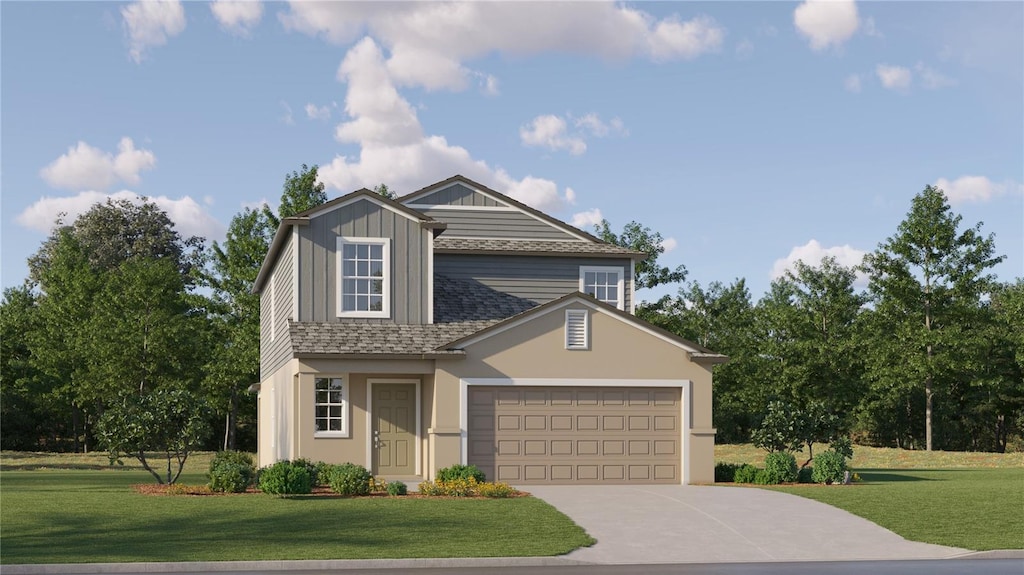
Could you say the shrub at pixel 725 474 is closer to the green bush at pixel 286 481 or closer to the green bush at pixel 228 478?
the green bush at pixel 286 481

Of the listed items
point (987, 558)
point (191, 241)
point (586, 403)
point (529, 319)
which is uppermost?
point (191, 241)

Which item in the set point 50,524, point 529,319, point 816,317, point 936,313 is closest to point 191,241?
point 816,317

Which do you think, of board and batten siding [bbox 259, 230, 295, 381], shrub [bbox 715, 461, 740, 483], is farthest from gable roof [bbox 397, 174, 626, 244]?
shrub [bbox 715, 461, 740, 483]

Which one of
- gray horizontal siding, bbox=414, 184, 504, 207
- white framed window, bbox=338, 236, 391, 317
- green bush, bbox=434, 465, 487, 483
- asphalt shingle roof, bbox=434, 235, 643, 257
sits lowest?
green bush, bbox=434, 465, 487, 483

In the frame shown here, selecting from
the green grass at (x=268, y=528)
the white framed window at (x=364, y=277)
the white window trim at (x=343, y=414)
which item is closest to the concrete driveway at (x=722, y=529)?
the green grass at (x=268, y=528)

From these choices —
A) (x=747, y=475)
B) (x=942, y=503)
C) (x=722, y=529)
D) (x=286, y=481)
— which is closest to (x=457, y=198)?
(x=747, y=475)

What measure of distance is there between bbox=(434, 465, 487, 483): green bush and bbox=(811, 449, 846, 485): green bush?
8156mm

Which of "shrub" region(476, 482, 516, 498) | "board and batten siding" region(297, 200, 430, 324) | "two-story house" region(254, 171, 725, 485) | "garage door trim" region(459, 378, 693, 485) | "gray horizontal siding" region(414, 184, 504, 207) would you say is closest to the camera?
"shrub" region(476, 482, 516, 498)

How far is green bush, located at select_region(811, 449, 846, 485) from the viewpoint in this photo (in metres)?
27.1

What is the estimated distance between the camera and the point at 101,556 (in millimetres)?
15438

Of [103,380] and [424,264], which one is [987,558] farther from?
[103,380]

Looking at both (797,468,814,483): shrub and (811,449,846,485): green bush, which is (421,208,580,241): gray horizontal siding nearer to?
(797,468,814,483): shrub

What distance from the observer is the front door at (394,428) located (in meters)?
28.1

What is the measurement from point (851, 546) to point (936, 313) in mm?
33285
